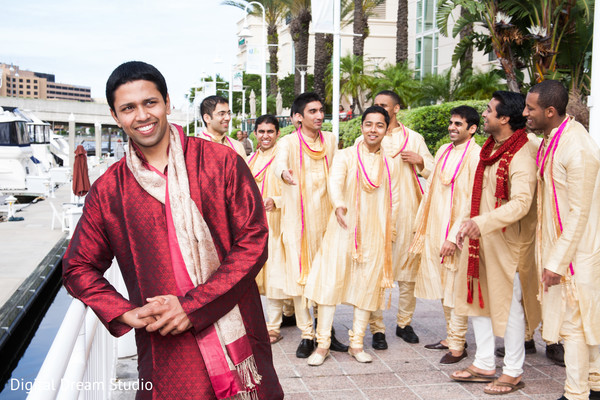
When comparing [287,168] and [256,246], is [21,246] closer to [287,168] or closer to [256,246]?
[287,168]

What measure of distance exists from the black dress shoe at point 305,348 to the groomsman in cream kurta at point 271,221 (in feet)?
1.25

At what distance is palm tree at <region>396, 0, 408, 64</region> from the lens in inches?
1088

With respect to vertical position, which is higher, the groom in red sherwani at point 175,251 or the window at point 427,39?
the window at point 427,39

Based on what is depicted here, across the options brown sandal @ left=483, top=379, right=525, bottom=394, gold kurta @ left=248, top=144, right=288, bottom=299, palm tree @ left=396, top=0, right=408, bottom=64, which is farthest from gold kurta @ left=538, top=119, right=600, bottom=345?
palm tree @ left=396, top=0, right=408, bottom=64

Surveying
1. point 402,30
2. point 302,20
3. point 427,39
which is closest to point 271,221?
point 402,30

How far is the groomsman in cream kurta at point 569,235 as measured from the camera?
3.99 metres

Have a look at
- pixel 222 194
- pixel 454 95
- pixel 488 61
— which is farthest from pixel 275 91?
pixel 222 194

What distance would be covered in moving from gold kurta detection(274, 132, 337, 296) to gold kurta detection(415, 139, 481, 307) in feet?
2.92

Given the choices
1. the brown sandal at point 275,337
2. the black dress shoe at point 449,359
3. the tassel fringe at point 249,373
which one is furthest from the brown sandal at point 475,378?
the tassel fringe at point 249,373

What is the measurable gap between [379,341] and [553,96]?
2.60m

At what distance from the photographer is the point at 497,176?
4.61m

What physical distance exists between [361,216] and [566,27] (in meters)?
12.0

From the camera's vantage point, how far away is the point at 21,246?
13.5m

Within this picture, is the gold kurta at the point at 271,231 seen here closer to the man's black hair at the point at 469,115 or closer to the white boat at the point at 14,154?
the man's black hair at the point at 469,115
